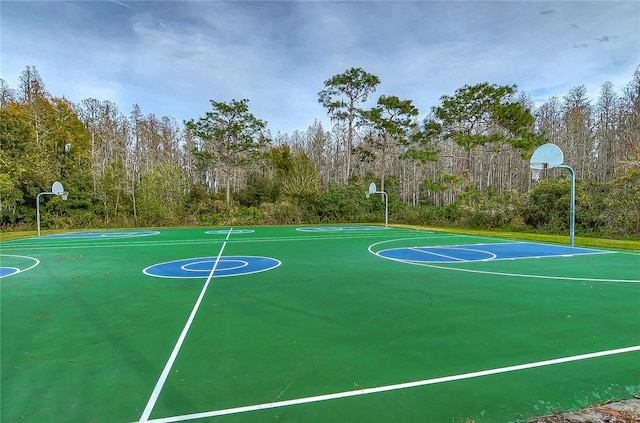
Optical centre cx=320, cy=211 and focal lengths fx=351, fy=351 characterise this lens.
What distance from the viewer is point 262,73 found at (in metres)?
20.3

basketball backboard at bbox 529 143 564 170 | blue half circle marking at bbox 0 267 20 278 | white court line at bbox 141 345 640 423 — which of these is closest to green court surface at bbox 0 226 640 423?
white court line at bbox 141 345 640 423

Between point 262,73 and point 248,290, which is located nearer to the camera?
point 248,290

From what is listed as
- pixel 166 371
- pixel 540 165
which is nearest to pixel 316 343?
pixel 166 371

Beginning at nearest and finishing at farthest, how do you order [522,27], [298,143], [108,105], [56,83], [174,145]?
1. [522,27]
2. [56,83]
3. [108,105]
4. [174,145]
5. [298,143]

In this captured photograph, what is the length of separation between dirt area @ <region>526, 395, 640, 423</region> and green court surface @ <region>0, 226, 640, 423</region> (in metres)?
0.10

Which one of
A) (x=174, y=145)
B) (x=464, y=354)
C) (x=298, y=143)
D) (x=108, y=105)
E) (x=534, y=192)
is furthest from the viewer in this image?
(x=298, y=143)

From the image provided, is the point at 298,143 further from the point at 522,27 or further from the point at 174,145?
the point at 522,27

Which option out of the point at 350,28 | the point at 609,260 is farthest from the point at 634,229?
the point at 350,28

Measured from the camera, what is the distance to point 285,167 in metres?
29.6

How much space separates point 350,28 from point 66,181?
19.0 m

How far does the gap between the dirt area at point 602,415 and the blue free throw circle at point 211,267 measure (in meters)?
5.90

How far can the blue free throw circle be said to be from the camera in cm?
730

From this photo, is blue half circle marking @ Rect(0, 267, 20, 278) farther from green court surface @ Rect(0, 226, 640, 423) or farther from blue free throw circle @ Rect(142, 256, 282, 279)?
blue free throw circle @ Rect(142, 256, 282, 279)

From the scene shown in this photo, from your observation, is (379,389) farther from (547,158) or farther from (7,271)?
(547,158)
